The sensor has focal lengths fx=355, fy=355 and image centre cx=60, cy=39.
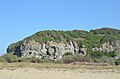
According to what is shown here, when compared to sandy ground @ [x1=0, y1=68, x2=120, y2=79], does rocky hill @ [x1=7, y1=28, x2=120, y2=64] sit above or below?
above

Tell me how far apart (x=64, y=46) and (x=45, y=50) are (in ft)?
23.4

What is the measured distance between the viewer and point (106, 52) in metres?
118

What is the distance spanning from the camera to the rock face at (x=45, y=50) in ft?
351

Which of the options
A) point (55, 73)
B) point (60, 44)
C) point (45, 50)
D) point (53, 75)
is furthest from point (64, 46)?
point (53, 75)

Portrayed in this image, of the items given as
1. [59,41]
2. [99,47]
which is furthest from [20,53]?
[99,47]

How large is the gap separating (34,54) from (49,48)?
648 cm

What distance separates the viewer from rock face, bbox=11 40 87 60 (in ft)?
351

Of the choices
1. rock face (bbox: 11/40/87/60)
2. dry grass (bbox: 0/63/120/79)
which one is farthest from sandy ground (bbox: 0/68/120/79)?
rock face (bbox: 11/40/87/60)

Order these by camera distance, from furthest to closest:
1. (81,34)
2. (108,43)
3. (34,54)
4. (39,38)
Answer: (81,34)
(108,43)
(39,38)
(34,54)

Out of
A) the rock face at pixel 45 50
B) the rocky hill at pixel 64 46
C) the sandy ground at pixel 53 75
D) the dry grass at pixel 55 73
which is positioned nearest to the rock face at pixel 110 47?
the rocky hill at pixel 64 46

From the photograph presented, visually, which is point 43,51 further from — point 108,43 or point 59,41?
point 108,43

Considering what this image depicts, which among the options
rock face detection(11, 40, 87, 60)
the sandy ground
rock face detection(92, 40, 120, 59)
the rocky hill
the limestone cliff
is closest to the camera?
the sandy ground

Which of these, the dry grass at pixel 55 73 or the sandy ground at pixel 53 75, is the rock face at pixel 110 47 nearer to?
the dry grass at pixel 55 73

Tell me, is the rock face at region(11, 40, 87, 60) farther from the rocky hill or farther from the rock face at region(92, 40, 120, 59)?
the rock face at region(92, 40, 120, 59)
